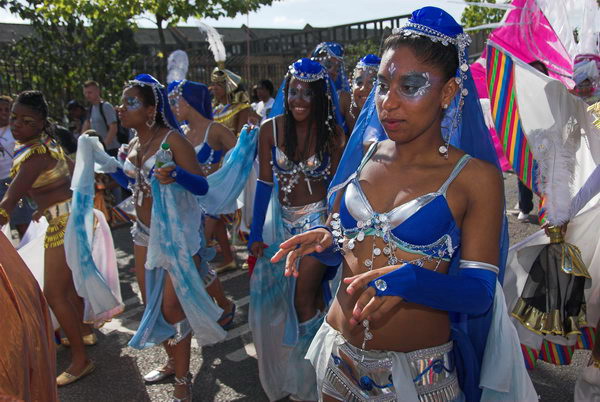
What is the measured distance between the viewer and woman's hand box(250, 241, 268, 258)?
3949 millimetres

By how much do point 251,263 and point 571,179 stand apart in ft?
6.84

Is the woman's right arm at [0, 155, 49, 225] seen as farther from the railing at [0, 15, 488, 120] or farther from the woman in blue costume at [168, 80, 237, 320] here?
the railing at [0, 15, 488, 120]

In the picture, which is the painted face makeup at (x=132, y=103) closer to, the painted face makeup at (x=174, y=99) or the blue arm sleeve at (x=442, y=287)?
the painted face makeup at (x=174, y=99)

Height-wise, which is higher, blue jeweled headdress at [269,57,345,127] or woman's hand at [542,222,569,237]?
blue jeweled headdress at [269,57,345,127]

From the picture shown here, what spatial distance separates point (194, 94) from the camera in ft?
17.8

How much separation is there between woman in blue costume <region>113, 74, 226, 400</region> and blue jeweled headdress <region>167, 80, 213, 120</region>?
1.18 metres

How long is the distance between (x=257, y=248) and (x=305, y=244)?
74.1 inches

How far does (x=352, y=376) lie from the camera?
2.17 m

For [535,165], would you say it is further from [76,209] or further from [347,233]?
[76,209]

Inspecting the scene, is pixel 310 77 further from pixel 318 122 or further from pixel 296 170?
pixel 296 170

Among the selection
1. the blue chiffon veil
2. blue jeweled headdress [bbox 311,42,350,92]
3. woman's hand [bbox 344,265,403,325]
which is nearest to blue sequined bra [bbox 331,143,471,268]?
the blue chiffon veil

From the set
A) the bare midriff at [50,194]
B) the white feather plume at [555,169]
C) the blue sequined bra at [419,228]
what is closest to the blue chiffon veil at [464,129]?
the blue sequined bra at [419,228]

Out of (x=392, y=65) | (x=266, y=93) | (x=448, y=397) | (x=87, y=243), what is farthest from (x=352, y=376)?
(x=266, y=93)

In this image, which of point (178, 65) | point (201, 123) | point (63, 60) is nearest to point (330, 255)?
point (201, 123)
